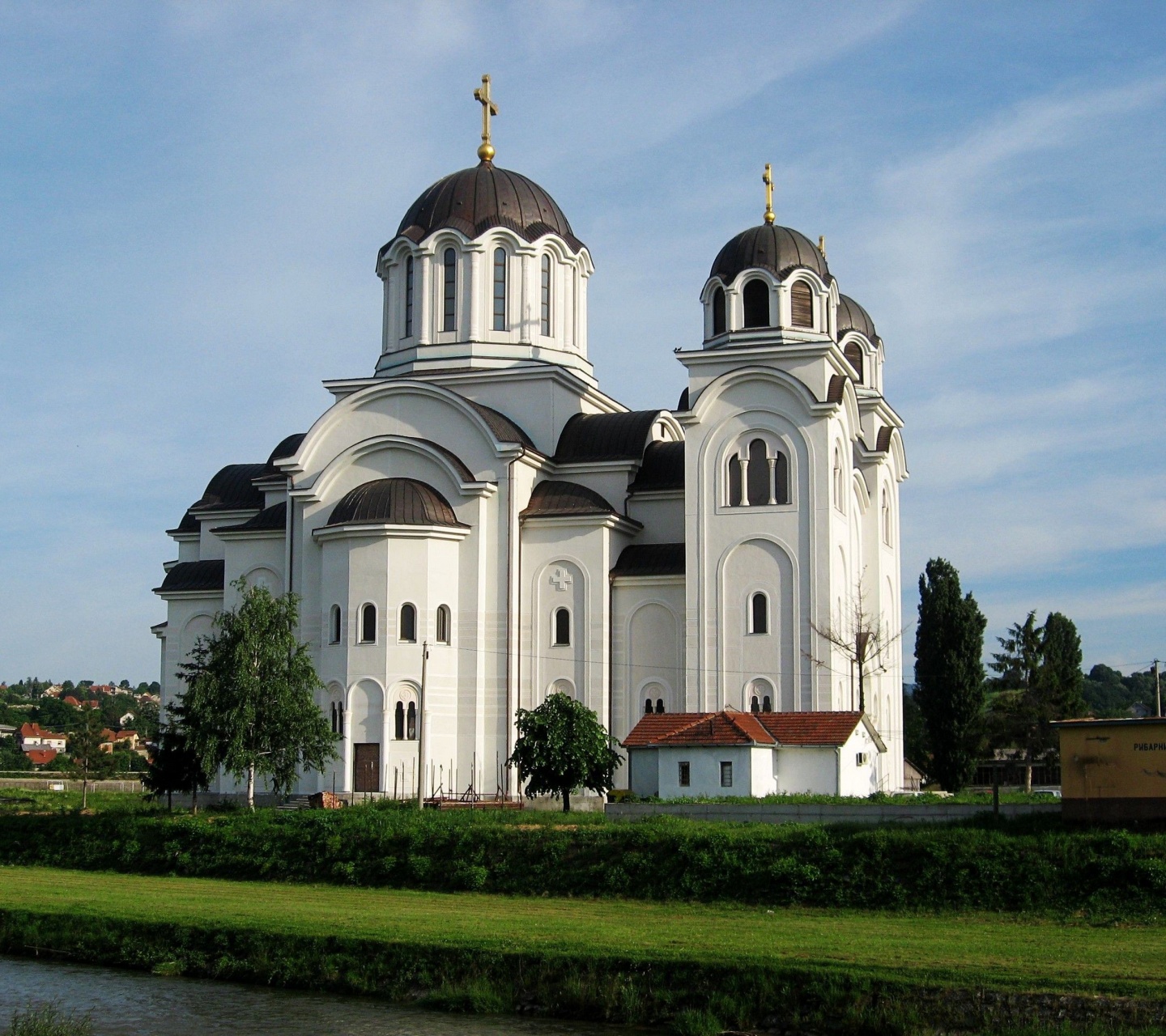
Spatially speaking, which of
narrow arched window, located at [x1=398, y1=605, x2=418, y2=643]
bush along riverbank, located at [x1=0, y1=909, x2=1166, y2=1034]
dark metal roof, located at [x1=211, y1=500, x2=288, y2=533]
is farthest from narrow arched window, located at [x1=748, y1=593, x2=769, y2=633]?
bush along riverbank, located at [x1=0, y1=909, x2=1166, y2=1034]

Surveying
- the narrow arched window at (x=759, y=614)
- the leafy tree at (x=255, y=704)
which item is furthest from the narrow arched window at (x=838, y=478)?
the leafy tree at (x=255, y=704)

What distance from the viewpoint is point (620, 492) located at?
4103cm

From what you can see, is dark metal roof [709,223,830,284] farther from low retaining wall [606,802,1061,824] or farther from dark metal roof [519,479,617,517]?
low retaining wall [606,802,1061,824]

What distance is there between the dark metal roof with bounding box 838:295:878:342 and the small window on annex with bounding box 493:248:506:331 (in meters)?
10.3

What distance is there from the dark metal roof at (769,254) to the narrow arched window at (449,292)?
7.71 metres

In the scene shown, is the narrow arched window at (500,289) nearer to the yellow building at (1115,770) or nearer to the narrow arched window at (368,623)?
the narrow arched window at (368,623)

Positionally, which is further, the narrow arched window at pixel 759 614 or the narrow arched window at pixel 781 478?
the narrow arched window at pixel 781 478

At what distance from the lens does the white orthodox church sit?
122ft

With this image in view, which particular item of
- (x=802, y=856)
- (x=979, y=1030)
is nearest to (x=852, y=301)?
(x=802, y=856)

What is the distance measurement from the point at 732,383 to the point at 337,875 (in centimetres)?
1738

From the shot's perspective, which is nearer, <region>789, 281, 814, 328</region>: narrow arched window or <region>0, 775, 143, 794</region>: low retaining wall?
<region>789, 281, 814, 328</region>: narrow arched window

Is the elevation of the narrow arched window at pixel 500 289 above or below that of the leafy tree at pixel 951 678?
above

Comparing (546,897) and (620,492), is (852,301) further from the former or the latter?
(546,897)

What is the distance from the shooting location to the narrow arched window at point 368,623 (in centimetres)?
3759
